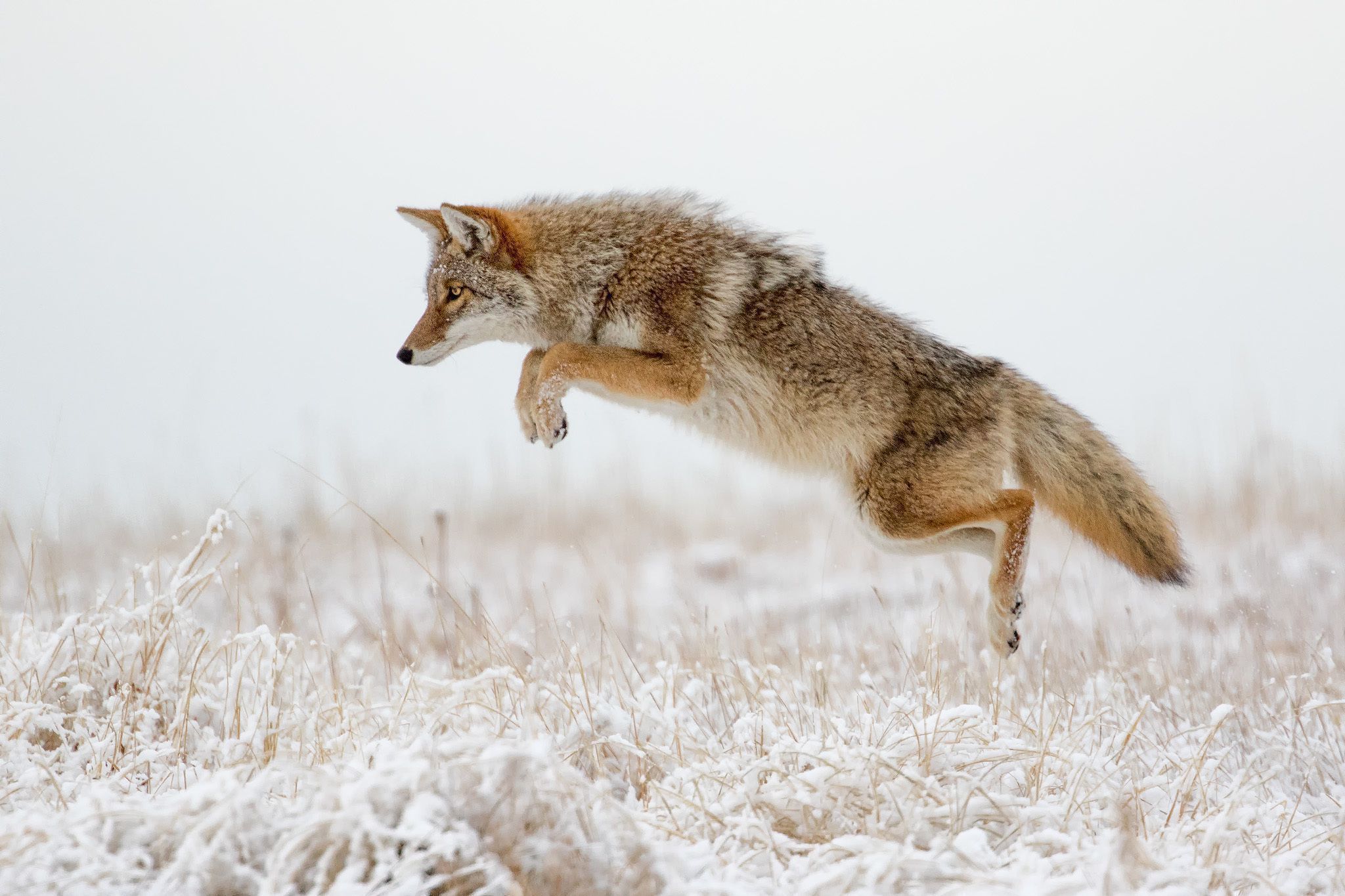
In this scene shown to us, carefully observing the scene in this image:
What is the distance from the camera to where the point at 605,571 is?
10.4 meters

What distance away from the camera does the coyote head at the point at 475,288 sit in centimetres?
534

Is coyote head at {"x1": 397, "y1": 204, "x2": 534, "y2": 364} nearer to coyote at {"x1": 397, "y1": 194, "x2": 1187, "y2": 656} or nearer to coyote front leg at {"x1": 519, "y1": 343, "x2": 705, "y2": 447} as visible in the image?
coyote at {"x1": 397, "y1": 194, "x2": 1187, "y2": 656}


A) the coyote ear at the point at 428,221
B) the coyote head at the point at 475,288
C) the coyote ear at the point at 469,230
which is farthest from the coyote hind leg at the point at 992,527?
the coyote ear at the point at 428,221

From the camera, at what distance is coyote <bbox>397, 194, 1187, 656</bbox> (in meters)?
5.07

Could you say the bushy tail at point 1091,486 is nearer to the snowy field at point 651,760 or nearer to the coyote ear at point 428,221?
the snowy field at point 651,760

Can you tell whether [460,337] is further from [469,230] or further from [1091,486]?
[1091,486]

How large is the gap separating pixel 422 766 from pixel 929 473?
10.8 feet

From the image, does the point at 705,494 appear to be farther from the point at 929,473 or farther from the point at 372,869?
the point at 372,869

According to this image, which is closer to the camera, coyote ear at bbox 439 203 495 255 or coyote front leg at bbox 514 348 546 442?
coyote front leg at bbox 514 348 546 442

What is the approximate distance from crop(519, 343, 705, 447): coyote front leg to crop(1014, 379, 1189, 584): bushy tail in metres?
1.74

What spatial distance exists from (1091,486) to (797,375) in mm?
1532

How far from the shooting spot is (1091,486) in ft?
17.3

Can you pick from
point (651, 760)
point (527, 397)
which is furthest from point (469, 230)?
point (651, 760)

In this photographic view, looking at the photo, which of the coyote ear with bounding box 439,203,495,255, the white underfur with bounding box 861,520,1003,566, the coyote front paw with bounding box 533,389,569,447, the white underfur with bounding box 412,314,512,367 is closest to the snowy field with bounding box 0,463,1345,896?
the white underfur with bounding box 861,520,1003,566
